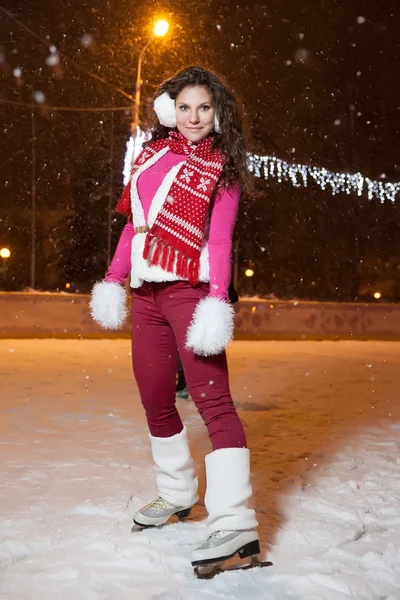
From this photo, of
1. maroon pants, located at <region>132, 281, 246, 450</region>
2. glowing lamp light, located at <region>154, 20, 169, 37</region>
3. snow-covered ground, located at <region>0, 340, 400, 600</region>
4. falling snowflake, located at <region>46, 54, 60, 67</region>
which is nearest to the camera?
snow-covered ground, located at <region>0, 340, 400, 600</region>

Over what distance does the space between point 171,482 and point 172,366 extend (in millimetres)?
466

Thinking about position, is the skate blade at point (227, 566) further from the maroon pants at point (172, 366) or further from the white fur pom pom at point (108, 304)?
the white fur pom pom at point (108, 304)

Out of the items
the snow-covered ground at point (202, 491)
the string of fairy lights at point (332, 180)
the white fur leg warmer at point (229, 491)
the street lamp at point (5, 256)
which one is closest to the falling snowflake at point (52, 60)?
the string of fairy lights at point (332, 180)

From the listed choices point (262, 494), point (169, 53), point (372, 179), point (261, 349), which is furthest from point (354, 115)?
point (262, 494)

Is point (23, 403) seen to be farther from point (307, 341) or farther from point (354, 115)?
point (354, 115)

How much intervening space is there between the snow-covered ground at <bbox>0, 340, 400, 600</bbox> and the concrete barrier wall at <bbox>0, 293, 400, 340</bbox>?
4.78 metres

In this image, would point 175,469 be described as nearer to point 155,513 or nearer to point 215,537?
point 155,513

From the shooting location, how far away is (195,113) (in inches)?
Result: 115

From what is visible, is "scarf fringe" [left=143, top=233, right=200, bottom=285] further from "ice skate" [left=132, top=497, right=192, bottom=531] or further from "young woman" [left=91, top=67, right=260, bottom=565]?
"ice skate" [left=132, top=497, right=192, bottom=531]

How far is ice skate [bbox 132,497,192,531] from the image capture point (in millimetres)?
3045

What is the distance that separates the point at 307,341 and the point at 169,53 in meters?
10.4

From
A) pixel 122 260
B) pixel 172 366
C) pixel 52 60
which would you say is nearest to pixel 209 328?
pixel 172 366

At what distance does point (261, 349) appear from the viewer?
11125mm

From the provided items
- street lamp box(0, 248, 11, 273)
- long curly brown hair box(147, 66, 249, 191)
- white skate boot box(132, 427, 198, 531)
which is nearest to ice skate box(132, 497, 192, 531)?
white skate boot box(132, 427, 198, 531)
